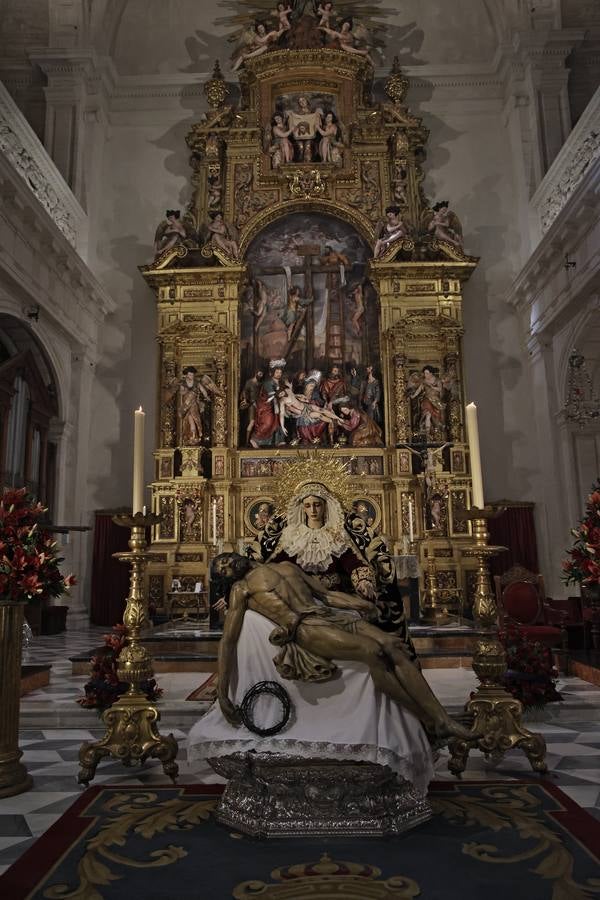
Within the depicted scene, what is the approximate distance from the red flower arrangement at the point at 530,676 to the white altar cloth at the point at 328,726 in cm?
226

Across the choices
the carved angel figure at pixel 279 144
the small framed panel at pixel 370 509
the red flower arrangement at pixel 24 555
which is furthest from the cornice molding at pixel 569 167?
the red flower arrangement at pixel 24 555

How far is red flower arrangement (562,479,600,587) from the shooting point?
4.84 meters

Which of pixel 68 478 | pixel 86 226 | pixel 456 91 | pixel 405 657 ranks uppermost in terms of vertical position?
pixel 456 91

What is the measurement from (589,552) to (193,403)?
951cm

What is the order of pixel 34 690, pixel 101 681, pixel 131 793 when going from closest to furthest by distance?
pixel 131 793 → pixel 101 681 → pixel 34 690

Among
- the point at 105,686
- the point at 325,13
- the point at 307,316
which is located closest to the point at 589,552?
the point at 105,686

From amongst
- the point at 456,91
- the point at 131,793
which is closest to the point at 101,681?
the point at 131,793

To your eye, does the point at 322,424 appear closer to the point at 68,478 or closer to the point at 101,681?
the point at 68,478

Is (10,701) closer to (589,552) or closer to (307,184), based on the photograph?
(589,552)

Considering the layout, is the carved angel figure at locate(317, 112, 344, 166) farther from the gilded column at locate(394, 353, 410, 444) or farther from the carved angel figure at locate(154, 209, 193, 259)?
the gilded column at locate(394, 353, 410, 444)

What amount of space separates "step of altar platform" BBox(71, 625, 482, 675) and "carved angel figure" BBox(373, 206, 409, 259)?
7800mm

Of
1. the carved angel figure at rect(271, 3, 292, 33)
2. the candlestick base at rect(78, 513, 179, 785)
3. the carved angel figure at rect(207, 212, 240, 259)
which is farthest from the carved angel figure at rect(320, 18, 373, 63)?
the candlestick base at rect(78, 513, 179, 785)

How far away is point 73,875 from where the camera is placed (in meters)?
2.87

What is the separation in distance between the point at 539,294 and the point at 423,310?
2.12m
